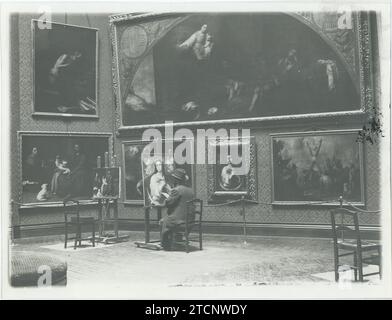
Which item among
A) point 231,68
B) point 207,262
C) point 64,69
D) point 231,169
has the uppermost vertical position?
point 64,69

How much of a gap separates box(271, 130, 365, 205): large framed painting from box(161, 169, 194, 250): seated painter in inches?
79.5

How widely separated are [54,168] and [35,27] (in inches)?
114

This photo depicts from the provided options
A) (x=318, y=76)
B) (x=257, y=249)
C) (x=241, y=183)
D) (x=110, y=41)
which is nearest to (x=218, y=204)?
(x=241, y=183)

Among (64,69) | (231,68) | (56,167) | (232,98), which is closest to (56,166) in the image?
(56,167)

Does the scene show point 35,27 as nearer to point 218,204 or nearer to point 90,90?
point 90,90

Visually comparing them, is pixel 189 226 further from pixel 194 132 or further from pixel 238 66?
pixel 238 66

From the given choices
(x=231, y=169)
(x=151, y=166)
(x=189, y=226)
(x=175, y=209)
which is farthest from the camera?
(x=231, y=169)

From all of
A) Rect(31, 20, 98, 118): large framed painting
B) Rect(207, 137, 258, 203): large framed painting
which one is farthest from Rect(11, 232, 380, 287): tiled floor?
Rect(31, 20, 98, 118): large framed painting

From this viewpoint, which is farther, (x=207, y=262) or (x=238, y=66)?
(x=238, y=66)

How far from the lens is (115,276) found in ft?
24.2

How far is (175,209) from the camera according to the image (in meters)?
9.22

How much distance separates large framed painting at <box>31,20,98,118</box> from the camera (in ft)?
33.4

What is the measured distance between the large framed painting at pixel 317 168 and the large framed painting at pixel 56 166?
3.44 m

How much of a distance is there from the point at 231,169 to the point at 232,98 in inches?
59.1
